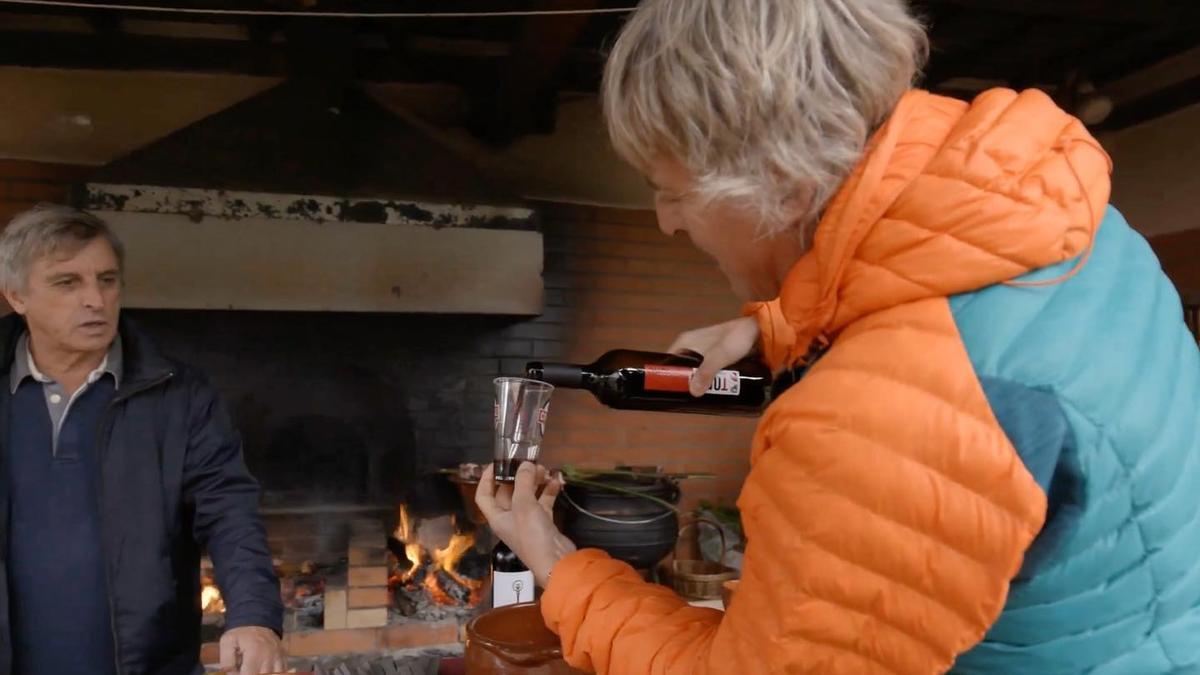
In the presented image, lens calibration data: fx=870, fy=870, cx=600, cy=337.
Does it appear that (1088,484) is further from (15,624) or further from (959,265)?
(15,624)

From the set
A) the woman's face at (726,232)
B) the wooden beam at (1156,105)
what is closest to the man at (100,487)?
the woman's face at (726,232)

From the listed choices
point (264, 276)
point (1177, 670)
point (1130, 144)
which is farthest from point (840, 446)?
point (1130, 144)

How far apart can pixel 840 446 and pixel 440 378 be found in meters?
2.70

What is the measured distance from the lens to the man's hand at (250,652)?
53.6 inches

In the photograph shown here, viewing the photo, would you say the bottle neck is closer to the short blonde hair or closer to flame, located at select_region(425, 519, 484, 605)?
the short blonde hair

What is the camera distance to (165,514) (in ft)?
5.27

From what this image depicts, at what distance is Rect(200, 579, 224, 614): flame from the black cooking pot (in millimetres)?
1871

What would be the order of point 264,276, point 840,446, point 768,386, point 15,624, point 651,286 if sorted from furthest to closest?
point 651,286
point 264,276
point 15,624
point 768,386
point 840,446

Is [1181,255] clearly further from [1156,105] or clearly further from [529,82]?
[529,82]

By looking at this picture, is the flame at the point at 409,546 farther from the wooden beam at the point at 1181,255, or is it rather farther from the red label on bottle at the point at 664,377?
the wooden beam at the point at 1181,255

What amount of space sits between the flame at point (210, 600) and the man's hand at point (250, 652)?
61.0 inches

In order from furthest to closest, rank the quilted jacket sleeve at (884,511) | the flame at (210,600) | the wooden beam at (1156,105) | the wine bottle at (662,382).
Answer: the wooden beam at (1156,105)
the flame at (210,600)
the wine bottle at (662,382)
the quilted jacket sleeve at (884,511)

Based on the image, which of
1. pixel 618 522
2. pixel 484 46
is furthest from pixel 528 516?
pixel 484 46

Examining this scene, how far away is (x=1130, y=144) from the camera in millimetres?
3551
